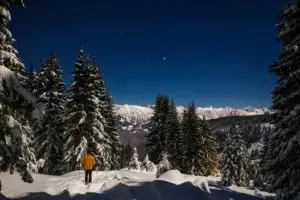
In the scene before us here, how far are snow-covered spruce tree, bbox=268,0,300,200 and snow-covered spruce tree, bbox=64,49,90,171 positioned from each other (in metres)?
22.2

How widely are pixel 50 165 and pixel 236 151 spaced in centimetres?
2585

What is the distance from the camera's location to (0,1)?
516 inches

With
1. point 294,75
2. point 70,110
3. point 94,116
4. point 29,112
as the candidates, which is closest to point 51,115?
point 70,110

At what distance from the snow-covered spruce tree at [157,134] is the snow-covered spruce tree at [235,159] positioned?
9334 millimetres

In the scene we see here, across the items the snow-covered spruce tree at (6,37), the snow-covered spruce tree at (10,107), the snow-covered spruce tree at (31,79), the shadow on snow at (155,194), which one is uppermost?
the snow-covered spruce tree at (31,79)

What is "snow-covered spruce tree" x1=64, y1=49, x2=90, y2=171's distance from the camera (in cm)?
3506

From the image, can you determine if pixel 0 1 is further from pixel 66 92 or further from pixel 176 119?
pixel 176 119

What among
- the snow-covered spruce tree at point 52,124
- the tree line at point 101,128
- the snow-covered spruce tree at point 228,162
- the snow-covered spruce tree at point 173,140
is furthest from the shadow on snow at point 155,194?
the snow-covered spruce tree at point 173,140

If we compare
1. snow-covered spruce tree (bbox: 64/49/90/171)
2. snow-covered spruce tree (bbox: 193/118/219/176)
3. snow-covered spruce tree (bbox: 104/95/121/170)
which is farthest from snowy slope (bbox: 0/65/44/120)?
snow-covered spruce tree (bbox: 193/118/219/176)

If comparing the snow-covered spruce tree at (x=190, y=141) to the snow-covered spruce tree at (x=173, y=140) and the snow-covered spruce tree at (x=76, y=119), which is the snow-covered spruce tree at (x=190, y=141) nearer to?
the snow-covered spruce tree at (x=173, y=140)

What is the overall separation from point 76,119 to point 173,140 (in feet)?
60.8

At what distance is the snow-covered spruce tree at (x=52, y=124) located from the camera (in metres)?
35.8

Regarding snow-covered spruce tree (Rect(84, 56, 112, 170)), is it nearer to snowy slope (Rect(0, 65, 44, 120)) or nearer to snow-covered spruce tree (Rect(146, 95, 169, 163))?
snow-covered spruce tree (Rect(146, 95, 169, 163))

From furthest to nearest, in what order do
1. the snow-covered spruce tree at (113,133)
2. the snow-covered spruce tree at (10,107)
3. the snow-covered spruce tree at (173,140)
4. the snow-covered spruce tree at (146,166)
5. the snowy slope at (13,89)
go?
the snow-covered spruce tree at (173,140), the snow-covered spruce tree at (146,166), the snow-covered spruce tree at (113,133), the snow-covered spruce tree at (10,107), the snowy slope at (13,89)
